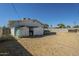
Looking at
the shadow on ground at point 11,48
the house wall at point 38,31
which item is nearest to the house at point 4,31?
the shadow on ground at point 11,48

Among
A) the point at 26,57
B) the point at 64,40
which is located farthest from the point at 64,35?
the point at 26,57

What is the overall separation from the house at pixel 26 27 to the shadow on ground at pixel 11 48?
0.12 meters

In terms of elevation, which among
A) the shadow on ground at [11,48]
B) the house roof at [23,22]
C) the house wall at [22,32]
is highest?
the house roof at [23,22]

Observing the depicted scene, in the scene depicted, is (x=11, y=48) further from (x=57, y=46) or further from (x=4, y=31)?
(x=57, y=46)

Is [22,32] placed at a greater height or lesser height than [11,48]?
greater

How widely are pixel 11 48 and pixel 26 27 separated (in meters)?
0.38

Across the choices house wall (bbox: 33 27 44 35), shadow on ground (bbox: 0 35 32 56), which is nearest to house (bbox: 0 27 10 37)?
shadow on ground (bbox: 0 35 32 56)

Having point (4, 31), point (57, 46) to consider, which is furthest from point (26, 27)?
point (57, 46)

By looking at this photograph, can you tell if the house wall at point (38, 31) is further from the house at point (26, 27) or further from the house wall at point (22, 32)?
the house wall at point (22, 32)

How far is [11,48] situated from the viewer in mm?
9508

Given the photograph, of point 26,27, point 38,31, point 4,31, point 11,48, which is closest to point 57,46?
point 38,31

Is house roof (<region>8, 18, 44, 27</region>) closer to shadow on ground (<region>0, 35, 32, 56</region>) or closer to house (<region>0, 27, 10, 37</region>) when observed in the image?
house (<region>0, 27, 10, 37</region>)

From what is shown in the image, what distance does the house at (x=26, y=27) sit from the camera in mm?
9477

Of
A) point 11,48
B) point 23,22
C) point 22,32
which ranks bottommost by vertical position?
point 11,48
